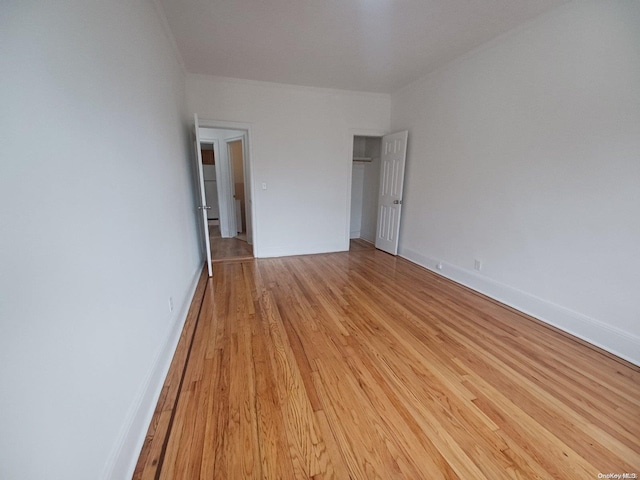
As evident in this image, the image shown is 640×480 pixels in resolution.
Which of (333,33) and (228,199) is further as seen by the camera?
(228,199)

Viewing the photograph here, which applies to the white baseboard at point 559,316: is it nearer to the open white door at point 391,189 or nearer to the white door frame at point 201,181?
the open white door at point 391,189

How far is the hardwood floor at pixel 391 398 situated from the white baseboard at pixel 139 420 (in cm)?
6

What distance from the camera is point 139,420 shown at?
134 centimetres

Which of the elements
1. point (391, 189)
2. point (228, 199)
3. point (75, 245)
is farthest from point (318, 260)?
point (75, 245)

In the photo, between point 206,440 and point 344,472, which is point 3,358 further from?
point 344,472

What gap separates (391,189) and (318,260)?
176cm

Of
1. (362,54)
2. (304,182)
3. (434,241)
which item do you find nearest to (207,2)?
(362,54)

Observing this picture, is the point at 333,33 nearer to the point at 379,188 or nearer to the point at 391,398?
the point at 379,188

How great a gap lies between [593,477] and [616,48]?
Result: 277 cm

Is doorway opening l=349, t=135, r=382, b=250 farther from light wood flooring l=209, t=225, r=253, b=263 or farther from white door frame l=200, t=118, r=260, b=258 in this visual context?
light wood flooring l=209, t=225, r=253, b=263

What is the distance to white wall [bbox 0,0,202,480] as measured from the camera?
67cm

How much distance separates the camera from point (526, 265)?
104 inches

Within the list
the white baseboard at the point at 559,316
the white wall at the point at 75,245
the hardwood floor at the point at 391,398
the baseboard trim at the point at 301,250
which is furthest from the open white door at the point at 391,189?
the white wall at the point at 75,245

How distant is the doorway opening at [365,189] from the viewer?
5.35 m
